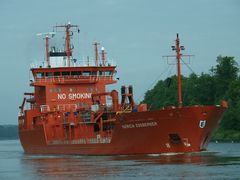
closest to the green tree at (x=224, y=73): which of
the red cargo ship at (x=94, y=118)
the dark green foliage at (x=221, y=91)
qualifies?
the dark green foliage at (x=221, y=91)

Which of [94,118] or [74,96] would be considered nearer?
[94,118]

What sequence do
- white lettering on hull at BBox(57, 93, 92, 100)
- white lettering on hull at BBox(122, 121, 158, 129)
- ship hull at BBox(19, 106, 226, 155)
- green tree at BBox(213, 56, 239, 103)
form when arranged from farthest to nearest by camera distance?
green tree at BBox(213, 56, 239, 103) → white lettering on hull at BBox(57, 93, 92, 100) → white lettering on hull at BBox(122, 121, 158, 129) → ship hull at BBox(19, 106, 226, 155)

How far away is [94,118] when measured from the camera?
212 feet

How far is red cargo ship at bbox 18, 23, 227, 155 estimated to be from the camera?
5709cm

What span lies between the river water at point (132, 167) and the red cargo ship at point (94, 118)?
1264mm

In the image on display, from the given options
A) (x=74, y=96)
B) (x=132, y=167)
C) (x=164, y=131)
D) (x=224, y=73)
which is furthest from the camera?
(x=224, y=73)

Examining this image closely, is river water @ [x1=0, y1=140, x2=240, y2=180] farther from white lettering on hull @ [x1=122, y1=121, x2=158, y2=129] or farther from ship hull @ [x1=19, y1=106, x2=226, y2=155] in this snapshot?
white lettering on hull @ [x1=122, y1=121, x2=158, y2=129]

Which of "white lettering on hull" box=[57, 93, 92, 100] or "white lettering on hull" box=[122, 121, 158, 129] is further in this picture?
"white lettering on hull" box=[57, 93, 92, 100]

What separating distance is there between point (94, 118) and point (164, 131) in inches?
359

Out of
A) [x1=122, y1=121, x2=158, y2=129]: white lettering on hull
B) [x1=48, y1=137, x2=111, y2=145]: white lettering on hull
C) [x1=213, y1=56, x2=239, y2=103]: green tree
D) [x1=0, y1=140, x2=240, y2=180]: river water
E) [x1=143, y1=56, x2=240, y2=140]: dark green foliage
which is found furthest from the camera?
[x1=213, y1=56, x2=239, y2=103]: green tree

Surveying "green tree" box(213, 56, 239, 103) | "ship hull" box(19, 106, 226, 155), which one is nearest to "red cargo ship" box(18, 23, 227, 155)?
"ship hull" box(19, 106, 226, 155)

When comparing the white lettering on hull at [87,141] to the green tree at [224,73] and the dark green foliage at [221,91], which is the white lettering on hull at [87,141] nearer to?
the dark green foliage at [221,91]

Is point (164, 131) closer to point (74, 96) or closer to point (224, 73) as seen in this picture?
point (74, 96)

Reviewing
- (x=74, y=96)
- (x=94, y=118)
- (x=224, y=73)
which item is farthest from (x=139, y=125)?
(x=224, y=73)
